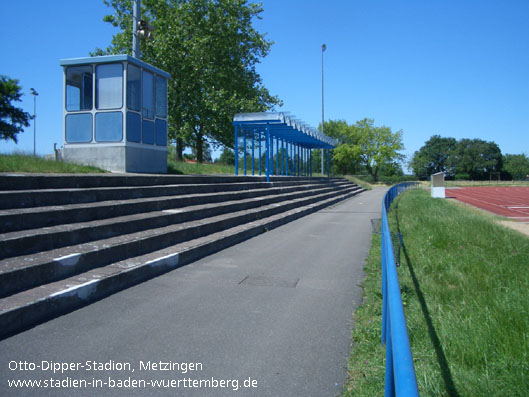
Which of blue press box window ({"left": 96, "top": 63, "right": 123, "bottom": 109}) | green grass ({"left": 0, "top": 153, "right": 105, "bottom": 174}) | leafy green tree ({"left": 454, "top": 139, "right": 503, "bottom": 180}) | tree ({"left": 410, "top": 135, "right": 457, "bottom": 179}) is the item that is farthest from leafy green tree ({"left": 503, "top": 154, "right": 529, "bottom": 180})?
green grass ({"left": 0, "top": 153, "right": 105, "bottom": 174})

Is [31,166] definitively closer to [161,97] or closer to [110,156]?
[110,156]

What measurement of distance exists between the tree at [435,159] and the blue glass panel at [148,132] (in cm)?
9880

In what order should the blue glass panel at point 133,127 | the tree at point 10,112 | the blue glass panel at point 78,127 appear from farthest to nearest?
the tree at point 10,112 → the blue glass panel at point 78,127 → the blue glass panel at point 133,127

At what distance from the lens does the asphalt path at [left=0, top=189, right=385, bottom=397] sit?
3.28 metres

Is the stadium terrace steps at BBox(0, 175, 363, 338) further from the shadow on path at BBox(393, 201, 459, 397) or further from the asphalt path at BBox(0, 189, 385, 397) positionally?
the shadow on path at BBox(393, 201, 459, 397)

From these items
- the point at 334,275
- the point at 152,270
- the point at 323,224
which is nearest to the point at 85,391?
the point at 152,270

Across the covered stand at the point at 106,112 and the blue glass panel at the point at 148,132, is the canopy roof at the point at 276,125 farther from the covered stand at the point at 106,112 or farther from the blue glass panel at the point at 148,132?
the covered stand at the point at 106,112

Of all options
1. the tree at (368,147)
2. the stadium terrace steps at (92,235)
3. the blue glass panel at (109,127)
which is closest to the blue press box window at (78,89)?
the blue glass panel at (109,127)

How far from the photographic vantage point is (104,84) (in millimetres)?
11578

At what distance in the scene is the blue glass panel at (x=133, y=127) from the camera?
38.1ft

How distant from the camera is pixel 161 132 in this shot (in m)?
13.5

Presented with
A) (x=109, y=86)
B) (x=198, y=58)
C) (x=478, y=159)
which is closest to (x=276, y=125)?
(x=198, y=58)

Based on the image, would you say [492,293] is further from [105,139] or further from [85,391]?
[105,139]

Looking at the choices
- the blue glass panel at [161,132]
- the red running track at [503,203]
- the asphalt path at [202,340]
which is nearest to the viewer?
the asphalt path at [202,340]
